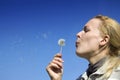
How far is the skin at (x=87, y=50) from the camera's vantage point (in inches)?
186

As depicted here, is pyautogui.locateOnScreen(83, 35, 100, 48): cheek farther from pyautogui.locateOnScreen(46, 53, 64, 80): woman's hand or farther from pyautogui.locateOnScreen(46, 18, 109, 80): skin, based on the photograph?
pyautogui.locateOnScreen(46, 53, 64, 80): woman's hand

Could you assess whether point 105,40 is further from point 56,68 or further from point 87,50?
point 56,68

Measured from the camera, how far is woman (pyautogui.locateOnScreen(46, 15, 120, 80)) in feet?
15.4

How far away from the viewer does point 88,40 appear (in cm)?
484

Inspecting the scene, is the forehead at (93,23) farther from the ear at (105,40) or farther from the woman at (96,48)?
the ear at (105,40)

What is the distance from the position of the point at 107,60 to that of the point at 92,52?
0.86ft

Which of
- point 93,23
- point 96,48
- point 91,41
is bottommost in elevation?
point 96,48

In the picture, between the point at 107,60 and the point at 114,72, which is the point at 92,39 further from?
the point at 114,72

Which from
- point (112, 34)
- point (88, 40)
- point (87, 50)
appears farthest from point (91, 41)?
point (112, 34)

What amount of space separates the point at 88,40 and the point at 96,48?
6.5 inches

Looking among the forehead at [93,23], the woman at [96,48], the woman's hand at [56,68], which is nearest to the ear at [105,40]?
the woman at [96,48]

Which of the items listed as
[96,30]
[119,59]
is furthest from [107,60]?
[96,30]

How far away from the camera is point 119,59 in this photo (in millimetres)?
4586

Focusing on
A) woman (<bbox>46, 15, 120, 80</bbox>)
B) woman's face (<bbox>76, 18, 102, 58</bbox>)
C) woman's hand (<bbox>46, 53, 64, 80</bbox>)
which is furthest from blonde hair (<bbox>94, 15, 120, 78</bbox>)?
woman's hand (<bbox>46, 53, 64, 80</bbox>)
